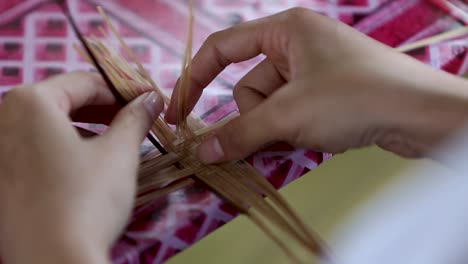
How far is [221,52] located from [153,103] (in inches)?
5.8

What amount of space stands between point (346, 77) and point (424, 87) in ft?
0.31

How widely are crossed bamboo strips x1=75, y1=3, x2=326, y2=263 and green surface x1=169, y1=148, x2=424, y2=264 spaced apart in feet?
0.15

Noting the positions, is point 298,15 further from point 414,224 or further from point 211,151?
point 414,224

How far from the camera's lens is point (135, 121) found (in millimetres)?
657

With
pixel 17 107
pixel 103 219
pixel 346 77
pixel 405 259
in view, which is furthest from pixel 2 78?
pixel 405 259

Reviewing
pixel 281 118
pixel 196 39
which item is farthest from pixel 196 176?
pixel 196 39

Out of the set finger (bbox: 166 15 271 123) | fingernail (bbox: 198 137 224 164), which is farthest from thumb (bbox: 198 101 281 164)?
finger (bbox: 166 15 271 123)

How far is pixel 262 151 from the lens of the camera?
821 mm

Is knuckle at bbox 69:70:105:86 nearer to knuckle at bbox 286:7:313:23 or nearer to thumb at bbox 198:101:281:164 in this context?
thumb at bbox 198:101:281:164

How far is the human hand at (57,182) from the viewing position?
1.86ft

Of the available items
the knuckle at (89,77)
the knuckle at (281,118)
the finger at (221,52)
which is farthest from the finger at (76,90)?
the knuckle at (281,118)

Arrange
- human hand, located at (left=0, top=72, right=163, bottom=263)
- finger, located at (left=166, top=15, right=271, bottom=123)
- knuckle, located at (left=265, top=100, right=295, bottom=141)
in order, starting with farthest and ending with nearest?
finger, located at (left=166, top=15, right=271, bottom=123)
knuckle, located at (left=265, top=100, right=295, bottom=141)
human hand, located at (left=0, top=72, right=163, bottom=263)

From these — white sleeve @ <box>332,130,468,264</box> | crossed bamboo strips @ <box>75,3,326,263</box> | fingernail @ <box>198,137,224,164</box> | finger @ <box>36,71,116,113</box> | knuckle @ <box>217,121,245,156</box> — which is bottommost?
white sleeve @ <box>332,130,468,264</box>

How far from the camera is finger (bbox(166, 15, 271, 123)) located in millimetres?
797
